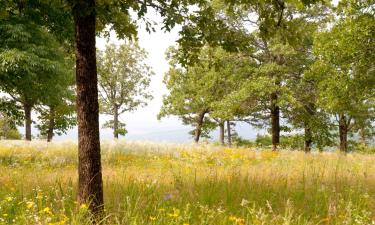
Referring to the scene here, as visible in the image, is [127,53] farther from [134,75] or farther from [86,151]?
[86,151]

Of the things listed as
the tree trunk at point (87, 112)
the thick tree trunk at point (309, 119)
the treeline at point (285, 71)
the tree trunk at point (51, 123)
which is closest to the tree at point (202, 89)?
the treeline at point (285, 71)

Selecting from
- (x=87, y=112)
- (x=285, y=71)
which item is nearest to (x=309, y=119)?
(x=285, y=71)

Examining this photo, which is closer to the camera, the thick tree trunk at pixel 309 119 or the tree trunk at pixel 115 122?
the thick tree trunk at pixel 309 119

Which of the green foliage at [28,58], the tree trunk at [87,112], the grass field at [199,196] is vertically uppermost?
the green foliage at [28,58]

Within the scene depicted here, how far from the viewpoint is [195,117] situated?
38.9 m

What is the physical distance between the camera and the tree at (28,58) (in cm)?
1469

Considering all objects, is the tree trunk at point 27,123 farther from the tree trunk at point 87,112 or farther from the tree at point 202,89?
the tree trunk at point 87,112

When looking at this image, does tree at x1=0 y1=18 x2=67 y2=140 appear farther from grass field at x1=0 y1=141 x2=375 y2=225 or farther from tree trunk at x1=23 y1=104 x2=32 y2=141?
tree trunk at x1=23 y1=104 x2=32 y2=141

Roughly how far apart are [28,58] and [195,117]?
82.1ft

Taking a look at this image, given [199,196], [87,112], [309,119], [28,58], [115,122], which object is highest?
[28,58]

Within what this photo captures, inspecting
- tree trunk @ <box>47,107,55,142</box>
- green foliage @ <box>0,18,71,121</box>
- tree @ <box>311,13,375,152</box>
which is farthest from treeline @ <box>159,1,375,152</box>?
tree trunk @ <box>47,107,55,142</box>

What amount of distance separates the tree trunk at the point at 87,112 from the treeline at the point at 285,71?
1577mm

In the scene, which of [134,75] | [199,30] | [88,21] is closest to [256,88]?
[199,30]

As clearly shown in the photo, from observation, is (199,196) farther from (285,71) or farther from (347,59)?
(285,71)
